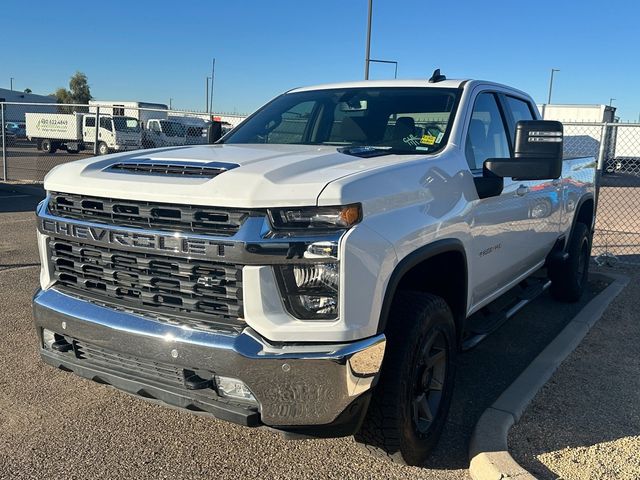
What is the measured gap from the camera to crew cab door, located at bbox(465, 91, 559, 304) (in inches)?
143

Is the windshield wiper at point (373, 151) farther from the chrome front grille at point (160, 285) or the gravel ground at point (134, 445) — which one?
the gravel ground at point (134, 445)

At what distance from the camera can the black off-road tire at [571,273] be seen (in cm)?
591

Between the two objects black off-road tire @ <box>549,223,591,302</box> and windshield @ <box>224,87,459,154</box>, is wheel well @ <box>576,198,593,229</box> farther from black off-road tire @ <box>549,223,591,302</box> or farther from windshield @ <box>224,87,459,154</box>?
windshield @ <box>224,87,459,154</box>

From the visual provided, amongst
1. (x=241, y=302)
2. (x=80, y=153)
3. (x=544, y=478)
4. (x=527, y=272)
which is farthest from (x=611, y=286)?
(x=80, y=153)

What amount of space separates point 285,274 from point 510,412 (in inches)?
71.0

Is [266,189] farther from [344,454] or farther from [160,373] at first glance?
[344,454]

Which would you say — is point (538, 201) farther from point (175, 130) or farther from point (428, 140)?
point (175, 130)

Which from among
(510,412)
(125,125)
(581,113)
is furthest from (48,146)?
(510,412)

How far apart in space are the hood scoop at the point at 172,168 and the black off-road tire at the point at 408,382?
41.2 inches

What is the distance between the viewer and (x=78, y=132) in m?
30.3

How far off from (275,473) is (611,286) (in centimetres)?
515

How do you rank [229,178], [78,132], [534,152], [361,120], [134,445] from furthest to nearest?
[78,132]
[361,120]
[534,152]
[134,445]
[229,178]

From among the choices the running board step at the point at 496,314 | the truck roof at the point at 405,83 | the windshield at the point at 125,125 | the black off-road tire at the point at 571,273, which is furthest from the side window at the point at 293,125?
the windshield at the point at 125,125

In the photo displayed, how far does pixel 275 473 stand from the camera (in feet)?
9.68
